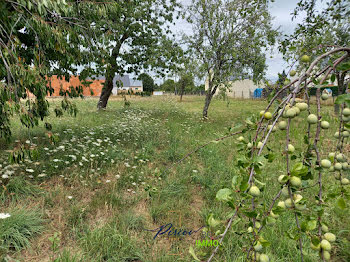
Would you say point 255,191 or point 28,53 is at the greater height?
point 28,53

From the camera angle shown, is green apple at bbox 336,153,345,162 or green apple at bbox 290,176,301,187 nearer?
green apple at bbox 290,176,301,187

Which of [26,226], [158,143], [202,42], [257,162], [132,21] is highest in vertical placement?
[132,21]

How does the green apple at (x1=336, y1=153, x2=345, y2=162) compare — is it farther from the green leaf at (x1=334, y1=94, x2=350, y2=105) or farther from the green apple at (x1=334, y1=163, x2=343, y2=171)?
the green leaf at (x1=334, y1=94, x2=350, y2=105)

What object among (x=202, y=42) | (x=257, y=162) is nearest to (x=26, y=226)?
(x=257, y=162)

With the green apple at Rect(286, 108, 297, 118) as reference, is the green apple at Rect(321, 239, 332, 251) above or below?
below

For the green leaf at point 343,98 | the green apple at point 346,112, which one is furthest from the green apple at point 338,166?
the green leaf at point 343,98

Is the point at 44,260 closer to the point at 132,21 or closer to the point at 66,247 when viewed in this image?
the point at 66,247

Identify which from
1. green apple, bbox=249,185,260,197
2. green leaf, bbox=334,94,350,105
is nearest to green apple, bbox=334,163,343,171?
green leaf, bbox=334,94,350,105

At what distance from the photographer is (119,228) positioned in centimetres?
267

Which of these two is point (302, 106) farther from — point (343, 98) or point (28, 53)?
point (28, 53)

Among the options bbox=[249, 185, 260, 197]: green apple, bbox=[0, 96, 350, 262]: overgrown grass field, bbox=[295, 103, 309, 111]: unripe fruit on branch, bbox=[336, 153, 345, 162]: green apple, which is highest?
bbox=[295, 103, 309, 111]: unripe fruit on branch

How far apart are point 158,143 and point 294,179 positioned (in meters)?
5.35

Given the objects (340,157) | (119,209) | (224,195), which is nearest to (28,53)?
(119,209)

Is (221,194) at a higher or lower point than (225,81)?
lower
